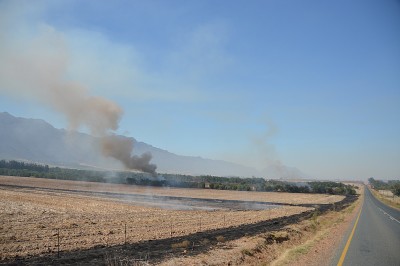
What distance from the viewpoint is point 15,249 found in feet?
60.7

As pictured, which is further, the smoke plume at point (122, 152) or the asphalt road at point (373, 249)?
the smoke plume at point (122, 152)

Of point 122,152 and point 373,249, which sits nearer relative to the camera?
point 373,249

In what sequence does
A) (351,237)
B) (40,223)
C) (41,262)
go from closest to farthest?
(41,262), (351,237), (40,223)

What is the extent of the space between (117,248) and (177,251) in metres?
3.54

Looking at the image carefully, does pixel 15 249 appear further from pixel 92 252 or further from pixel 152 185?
pixel 152 185

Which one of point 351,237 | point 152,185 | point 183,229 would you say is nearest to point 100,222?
point 183,229

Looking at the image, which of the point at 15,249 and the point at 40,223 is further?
the point at 40,223

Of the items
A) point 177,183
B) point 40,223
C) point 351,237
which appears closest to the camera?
point 351,237

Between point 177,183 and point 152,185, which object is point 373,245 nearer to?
point 152,185

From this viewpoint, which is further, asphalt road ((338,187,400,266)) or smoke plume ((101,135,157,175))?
smoke plume ((101,135,157,175))

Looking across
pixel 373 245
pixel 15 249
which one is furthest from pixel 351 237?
pixel 15 249

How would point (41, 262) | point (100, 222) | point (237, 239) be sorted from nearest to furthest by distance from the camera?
point (41, 262), point (237, 239), point (100, 222)

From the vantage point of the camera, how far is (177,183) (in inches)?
5295

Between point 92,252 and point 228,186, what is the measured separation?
122003 mm
